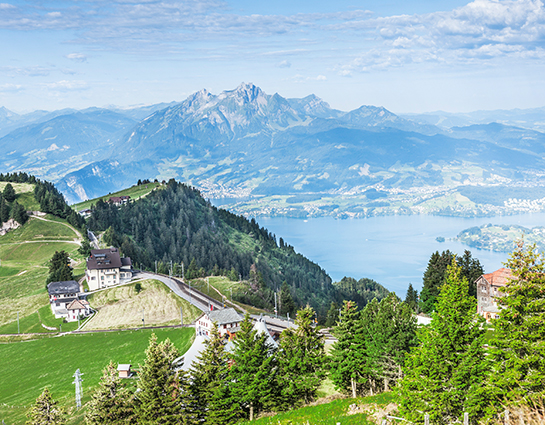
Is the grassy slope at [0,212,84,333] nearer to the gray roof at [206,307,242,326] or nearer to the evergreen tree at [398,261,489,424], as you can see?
the gray roof at [206,307,242,326]

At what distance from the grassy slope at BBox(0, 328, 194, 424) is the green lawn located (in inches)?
1405

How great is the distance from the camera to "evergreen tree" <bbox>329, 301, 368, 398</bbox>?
46375 millimetres

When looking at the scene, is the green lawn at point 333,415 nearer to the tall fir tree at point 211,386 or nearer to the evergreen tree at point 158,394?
the tall fir tree at point 211,386

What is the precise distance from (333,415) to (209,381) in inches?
532

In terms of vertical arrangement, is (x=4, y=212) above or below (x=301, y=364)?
above

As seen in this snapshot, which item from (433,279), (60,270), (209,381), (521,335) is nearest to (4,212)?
(60,270)

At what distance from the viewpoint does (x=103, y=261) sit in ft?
388

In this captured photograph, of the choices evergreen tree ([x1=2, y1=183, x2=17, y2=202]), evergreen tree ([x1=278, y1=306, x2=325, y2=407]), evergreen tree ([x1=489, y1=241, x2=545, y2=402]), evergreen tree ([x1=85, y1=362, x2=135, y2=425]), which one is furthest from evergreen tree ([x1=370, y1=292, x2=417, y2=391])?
evergreen tree ([x1=2, y1=183, x2=17, y2=202])

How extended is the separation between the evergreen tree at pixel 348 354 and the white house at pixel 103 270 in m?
82.9

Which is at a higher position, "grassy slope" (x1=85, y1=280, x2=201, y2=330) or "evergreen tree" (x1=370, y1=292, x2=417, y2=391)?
"evergreen tree" (x1=370, y1=292, x2=417, y2=391)

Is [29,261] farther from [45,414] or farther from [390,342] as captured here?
[390,342]

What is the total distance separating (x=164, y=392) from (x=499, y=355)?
27307mm

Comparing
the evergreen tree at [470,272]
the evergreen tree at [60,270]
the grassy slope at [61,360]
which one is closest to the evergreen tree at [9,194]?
the evergreen tree at [60,270]

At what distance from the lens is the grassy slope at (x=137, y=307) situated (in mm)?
94500
